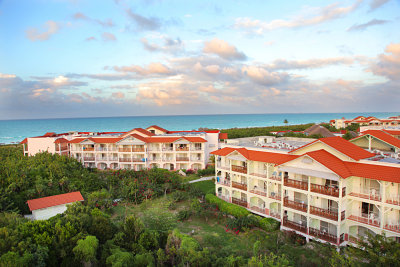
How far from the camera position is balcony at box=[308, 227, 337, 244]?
17889 millimetres

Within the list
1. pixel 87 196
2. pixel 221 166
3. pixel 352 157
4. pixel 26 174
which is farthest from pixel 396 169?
pixel 26 174

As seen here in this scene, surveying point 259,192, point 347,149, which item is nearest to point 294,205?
point 259,192

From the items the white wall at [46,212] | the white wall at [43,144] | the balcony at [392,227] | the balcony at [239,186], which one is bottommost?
the white wall at [46,212]

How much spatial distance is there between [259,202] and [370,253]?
13.5 metres

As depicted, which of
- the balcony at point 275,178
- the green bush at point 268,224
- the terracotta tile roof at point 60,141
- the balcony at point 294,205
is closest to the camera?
the balcony at point 294,205

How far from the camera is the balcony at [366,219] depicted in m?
16.8

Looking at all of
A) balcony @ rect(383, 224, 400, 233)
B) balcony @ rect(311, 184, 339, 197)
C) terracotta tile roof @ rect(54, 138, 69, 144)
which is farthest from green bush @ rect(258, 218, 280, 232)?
terracotta tile roof @ rect(54, 138, 69, 144)

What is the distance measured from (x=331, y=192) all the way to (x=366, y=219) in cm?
275

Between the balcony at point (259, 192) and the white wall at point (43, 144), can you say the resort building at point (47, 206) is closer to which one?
the balcony at point (259, 192)

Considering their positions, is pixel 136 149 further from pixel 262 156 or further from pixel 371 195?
pixel 371 195

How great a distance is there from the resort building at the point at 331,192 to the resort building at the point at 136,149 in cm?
1941

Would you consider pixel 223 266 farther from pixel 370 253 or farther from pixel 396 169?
pixel 396 169

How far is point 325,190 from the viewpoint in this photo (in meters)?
18.3

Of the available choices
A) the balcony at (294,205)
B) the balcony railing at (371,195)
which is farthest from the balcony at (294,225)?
the balcony railing at (371,195)
